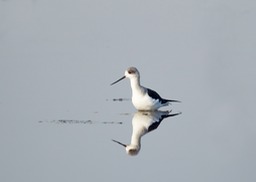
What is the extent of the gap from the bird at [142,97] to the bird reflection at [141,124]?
0.10 meters

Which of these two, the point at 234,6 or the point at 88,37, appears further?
the point at 234,6

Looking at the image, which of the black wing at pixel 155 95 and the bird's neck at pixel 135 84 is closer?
the black wing at pixel 155 95

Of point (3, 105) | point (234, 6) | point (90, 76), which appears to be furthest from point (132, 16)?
point (3, 105)

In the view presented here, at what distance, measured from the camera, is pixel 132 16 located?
1622 cm

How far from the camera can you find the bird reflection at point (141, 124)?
1065cm

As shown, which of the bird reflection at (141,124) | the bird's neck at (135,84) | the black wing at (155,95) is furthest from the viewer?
the bird's neck at (135,84)

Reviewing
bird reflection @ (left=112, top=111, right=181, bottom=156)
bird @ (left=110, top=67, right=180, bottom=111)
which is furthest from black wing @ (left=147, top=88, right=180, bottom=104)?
bird reflection @ (left=112, top=111, right=181, bottom=156)


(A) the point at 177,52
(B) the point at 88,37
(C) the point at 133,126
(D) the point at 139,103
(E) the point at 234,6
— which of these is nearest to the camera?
(C) the point at 133,126

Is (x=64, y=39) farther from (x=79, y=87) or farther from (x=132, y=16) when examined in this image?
(x=79, y=87)

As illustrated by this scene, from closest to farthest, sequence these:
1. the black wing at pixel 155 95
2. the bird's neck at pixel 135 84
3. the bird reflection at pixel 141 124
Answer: the bird reflection at pixel 141 124 → the black wing at pixel 155 95 → the bird's neck at pixel 135 84

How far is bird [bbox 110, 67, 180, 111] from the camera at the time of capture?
1248cm

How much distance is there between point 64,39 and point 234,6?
316 cm

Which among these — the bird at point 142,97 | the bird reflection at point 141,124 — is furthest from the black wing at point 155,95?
the bird reflection at point 141,124

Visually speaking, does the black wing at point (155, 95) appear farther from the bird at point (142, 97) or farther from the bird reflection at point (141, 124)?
the bird reflection at point (141, 124)
